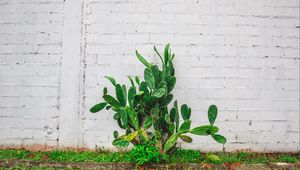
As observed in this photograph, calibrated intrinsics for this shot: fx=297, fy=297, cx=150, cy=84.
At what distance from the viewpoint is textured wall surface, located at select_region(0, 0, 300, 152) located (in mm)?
3654

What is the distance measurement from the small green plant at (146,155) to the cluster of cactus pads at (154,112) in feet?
0.26

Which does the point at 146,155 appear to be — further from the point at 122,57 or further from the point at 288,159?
the point at 288,159

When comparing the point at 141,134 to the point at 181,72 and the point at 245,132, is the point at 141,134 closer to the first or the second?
the point at 181,72

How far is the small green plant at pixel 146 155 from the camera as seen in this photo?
313 cm

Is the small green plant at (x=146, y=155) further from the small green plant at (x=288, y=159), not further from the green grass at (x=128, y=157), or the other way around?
the small green plant at (x=288, y=159)

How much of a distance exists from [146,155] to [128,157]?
0.32m

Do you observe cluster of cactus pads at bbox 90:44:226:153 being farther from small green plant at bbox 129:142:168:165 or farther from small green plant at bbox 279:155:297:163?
small green plant at bbox 279:155:297:163

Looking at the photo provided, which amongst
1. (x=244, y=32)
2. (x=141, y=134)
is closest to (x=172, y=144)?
(x=141, y=134)

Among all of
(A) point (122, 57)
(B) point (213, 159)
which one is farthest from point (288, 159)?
(A) point (122, 57)

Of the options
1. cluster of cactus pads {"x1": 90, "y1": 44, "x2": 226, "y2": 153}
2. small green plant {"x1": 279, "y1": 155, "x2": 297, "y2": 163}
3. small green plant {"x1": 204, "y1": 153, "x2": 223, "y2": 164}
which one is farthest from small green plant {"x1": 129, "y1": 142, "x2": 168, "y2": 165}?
small green plant {"x1": 279, "y1": 155, "x2": 297, "y2": 163}

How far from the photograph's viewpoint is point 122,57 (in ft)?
12.0

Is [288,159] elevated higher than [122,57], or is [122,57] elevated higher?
[122,57]

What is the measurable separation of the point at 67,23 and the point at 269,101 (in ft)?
8.85

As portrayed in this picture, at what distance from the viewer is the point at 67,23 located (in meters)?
3.65
